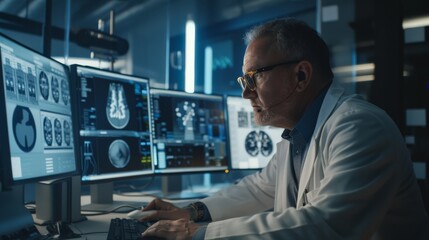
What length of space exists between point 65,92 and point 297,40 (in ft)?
2.58

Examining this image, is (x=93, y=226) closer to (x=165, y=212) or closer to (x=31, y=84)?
(x=165, y=212)

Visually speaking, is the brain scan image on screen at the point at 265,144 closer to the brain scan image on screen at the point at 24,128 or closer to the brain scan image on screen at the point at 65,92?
the brain scan image on screen at the point at 65,92

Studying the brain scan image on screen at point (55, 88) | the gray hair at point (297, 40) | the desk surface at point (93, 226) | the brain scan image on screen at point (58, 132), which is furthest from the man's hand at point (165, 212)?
the gray hair at point (297, 40)

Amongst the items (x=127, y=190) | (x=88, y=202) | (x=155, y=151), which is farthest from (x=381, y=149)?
(x=127, y=190)

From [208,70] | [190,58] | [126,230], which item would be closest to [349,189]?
[126,230]

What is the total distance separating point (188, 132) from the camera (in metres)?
2.09

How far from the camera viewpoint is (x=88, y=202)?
1.87m

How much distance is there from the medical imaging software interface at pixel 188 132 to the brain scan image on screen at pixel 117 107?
21 centimetres

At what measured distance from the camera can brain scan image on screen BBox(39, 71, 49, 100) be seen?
123 centimetres

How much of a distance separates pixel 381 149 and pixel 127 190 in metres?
1.57

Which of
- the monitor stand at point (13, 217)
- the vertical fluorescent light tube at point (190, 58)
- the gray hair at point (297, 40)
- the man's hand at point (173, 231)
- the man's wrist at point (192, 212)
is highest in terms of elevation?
the vertical fluorescent light tube at point (190, 58)

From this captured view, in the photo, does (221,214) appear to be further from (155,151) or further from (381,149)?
(381,149)

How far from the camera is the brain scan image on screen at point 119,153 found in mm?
1671

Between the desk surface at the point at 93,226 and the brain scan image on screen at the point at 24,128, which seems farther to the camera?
the desk surface at the point at 93,226
